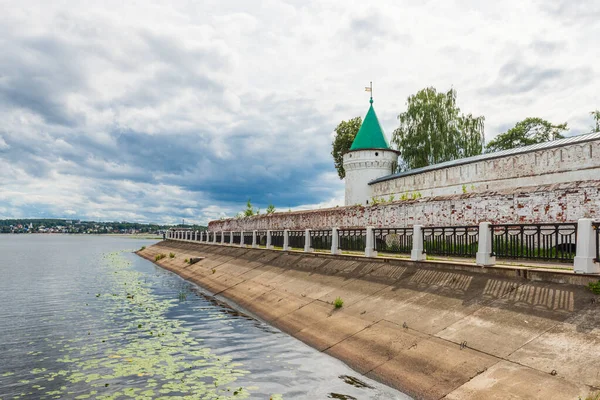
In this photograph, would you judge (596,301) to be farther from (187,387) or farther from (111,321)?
(111,321)

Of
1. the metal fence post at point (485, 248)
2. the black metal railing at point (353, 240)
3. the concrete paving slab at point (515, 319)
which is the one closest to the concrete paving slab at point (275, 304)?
the black metal railing at point (353, 240)

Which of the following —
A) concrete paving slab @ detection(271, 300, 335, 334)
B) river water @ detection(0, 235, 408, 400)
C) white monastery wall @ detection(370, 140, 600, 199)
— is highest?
white monastery wall @ detection(370, 140, 600, 199)

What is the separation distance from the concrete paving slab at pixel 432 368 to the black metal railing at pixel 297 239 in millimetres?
16596

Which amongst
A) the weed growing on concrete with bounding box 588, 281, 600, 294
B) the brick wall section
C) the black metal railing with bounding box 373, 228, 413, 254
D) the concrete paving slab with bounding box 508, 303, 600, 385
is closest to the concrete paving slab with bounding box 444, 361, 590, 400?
the concrete paving slab with bounding box 508, 303, 600, 385

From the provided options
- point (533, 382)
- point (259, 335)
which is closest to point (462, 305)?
point (533, 382)

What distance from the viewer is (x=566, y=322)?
29.6ft

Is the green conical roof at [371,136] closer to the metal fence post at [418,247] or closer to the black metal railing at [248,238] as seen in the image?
the black metal railing at [248,238]

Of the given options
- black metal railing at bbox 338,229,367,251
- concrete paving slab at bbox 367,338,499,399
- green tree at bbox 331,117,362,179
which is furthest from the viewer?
green tree at bbox 331,117,362,179

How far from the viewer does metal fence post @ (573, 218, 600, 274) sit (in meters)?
10.4

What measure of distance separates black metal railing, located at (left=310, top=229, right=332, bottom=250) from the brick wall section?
444 cm

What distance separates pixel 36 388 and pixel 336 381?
21.0 feet

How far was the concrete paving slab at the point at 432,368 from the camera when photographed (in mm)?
8656

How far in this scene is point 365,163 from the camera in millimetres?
47312

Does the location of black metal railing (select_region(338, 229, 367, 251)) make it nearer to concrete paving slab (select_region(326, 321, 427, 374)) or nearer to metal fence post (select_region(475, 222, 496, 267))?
metal fence post (select_region(475, 222, 496, 267))
